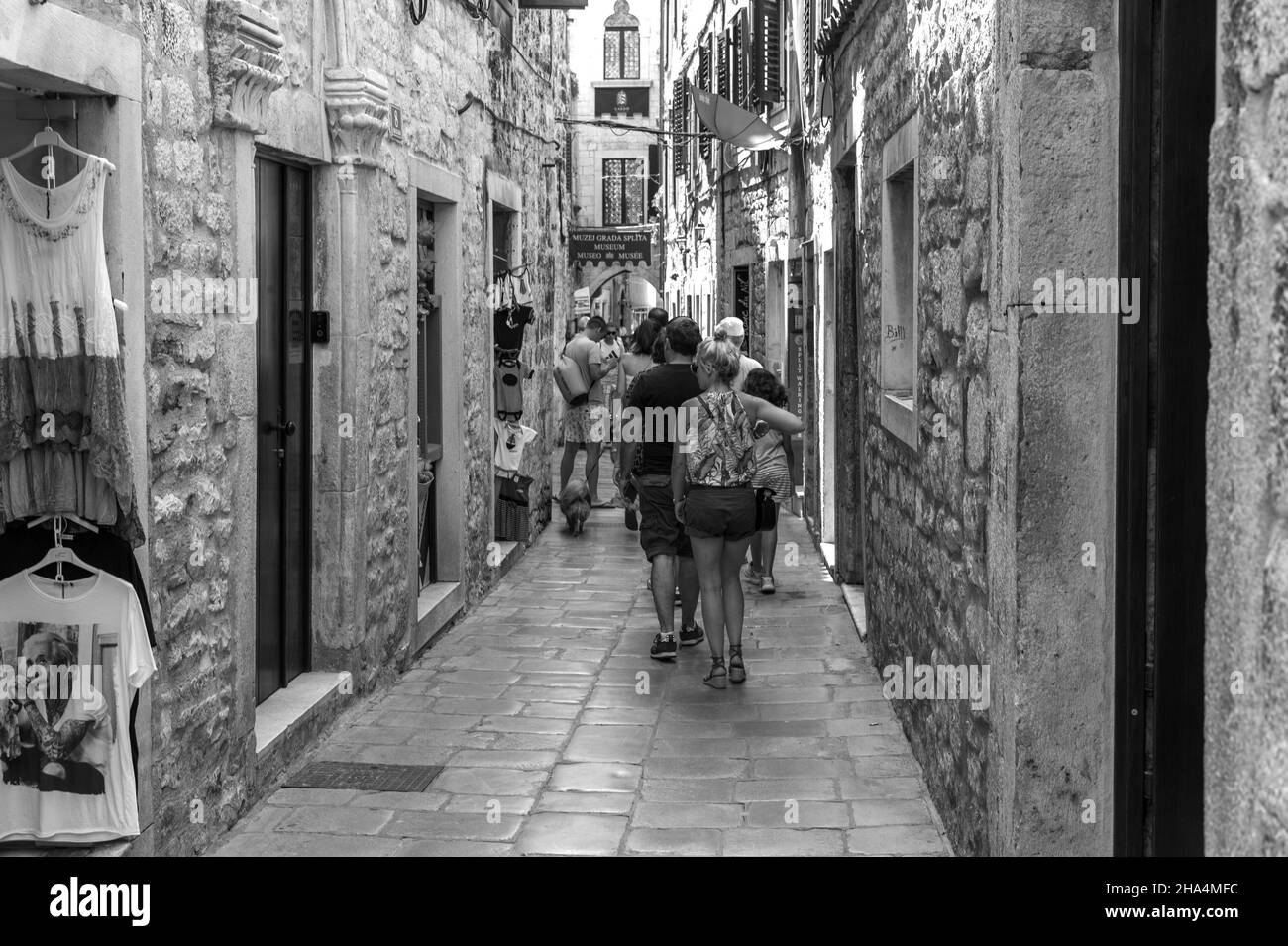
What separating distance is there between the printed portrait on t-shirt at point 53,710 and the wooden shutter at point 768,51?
11.1 m

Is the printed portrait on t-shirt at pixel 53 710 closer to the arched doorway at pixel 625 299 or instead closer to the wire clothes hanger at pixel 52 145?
the wire clothes hanger at pixel 52 145

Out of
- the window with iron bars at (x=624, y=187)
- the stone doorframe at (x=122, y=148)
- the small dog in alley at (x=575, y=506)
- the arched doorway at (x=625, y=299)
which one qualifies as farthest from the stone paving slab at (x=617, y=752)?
the window with iron bars at (x=624, y=187)

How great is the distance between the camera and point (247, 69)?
5.09 m

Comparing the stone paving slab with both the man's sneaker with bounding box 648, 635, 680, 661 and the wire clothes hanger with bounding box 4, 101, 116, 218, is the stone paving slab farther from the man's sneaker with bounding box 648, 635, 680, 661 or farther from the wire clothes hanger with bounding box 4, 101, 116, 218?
the wire clothes hanger with bounding box 4, 101, 116, 218

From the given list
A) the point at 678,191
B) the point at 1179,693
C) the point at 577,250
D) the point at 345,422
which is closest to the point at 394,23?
the point at 345,422

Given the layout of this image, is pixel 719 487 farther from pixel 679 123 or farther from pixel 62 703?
pixel 679 123

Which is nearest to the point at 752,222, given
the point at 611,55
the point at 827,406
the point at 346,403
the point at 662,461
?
the point at 827,406

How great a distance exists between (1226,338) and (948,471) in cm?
275

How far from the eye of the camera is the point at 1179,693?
339cm

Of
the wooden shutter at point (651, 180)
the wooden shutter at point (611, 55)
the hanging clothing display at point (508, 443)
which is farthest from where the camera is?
the wooden shutter at point (611, 55)

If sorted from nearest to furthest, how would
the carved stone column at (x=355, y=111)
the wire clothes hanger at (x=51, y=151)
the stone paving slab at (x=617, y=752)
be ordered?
the wire clothes hanger at (x=51, y=151)
the stone paving slab at (x=617, y=752)
the carved stone column at (x=355, y=111)

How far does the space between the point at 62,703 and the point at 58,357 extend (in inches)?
37.4

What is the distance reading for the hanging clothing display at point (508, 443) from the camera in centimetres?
1059
